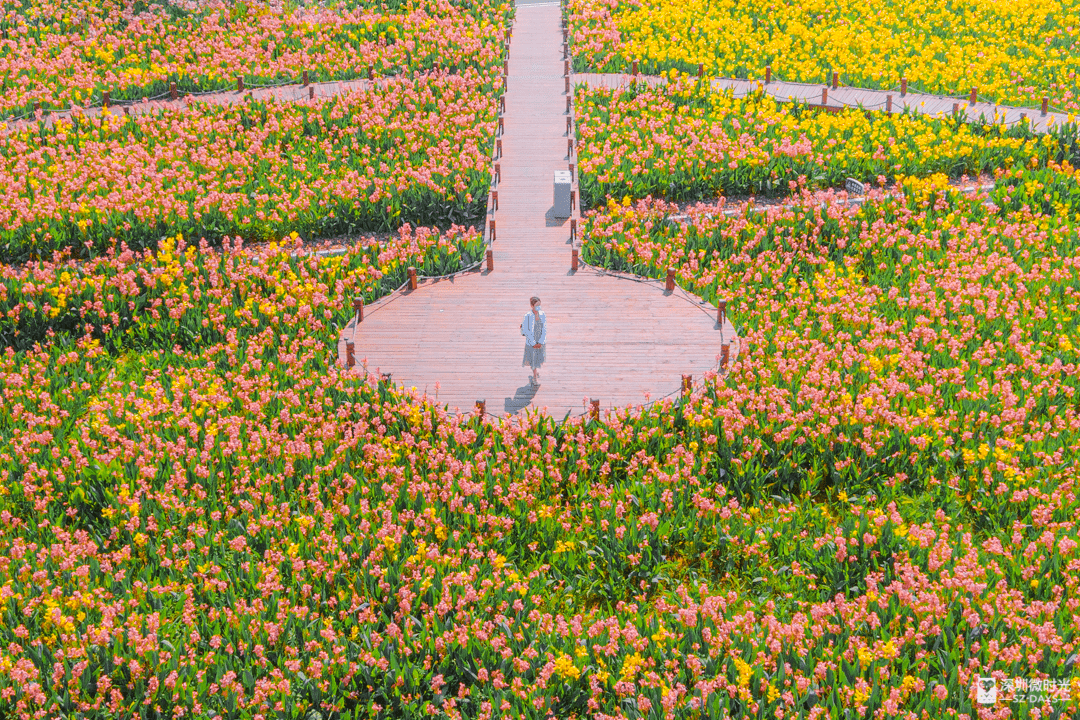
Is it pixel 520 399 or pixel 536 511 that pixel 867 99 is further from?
pixel 536 511

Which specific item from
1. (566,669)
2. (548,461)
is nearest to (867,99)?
(548,461)

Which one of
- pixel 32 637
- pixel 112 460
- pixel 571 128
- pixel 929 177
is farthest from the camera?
pixel 571 128

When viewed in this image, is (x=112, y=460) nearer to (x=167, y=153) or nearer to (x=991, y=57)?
(x=167, y=153)

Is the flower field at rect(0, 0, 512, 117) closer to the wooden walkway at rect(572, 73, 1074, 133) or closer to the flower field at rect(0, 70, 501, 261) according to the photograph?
the flower field at rect(0, 70, 501, 261)

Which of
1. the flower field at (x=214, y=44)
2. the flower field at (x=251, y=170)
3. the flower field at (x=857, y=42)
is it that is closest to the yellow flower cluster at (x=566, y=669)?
the flower field at (x=251, y=170)

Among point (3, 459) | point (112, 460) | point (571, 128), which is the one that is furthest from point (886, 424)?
point (571, 128)
